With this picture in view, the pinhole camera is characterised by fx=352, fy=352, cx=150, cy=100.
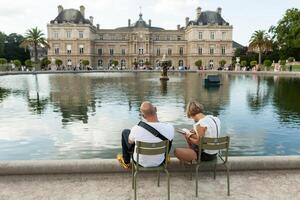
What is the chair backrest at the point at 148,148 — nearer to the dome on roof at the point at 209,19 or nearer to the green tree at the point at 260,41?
the green tree at the point at 260,41

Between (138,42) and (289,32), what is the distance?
43.7 meters

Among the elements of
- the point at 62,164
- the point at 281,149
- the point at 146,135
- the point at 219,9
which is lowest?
the point at 281,149

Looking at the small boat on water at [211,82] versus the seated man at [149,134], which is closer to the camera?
the seated man at [149,134]

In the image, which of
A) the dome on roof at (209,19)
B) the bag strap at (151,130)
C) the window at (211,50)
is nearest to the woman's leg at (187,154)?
the bag strap at (151,130)

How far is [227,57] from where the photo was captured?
102312 millimetres

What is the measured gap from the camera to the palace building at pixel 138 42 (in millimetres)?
97750

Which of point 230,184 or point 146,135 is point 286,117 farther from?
point 146,135

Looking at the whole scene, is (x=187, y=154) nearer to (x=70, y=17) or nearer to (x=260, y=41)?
(x=260, y=41)

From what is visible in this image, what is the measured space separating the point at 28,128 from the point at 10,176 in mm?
6735

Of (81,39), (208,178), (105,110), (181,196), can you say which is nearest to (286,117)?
(105,110)

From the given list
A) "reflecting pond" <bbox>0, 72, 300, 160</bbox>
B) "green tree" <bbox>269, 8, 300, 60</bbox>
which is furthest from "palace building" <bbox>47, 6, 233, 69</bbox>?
"reflecting pond" <bbox>0, 72, 300, 160</bbox>

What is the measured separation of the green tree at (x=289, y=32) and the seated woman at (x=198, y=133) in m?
69.2

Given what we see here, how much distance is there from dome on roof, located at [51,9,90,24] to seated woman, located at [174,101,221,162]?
95.6 m

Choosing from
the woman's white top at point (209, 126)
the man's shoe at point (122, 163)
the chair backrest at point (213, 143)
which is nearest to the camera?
the chair backrest at point (213, 143)
